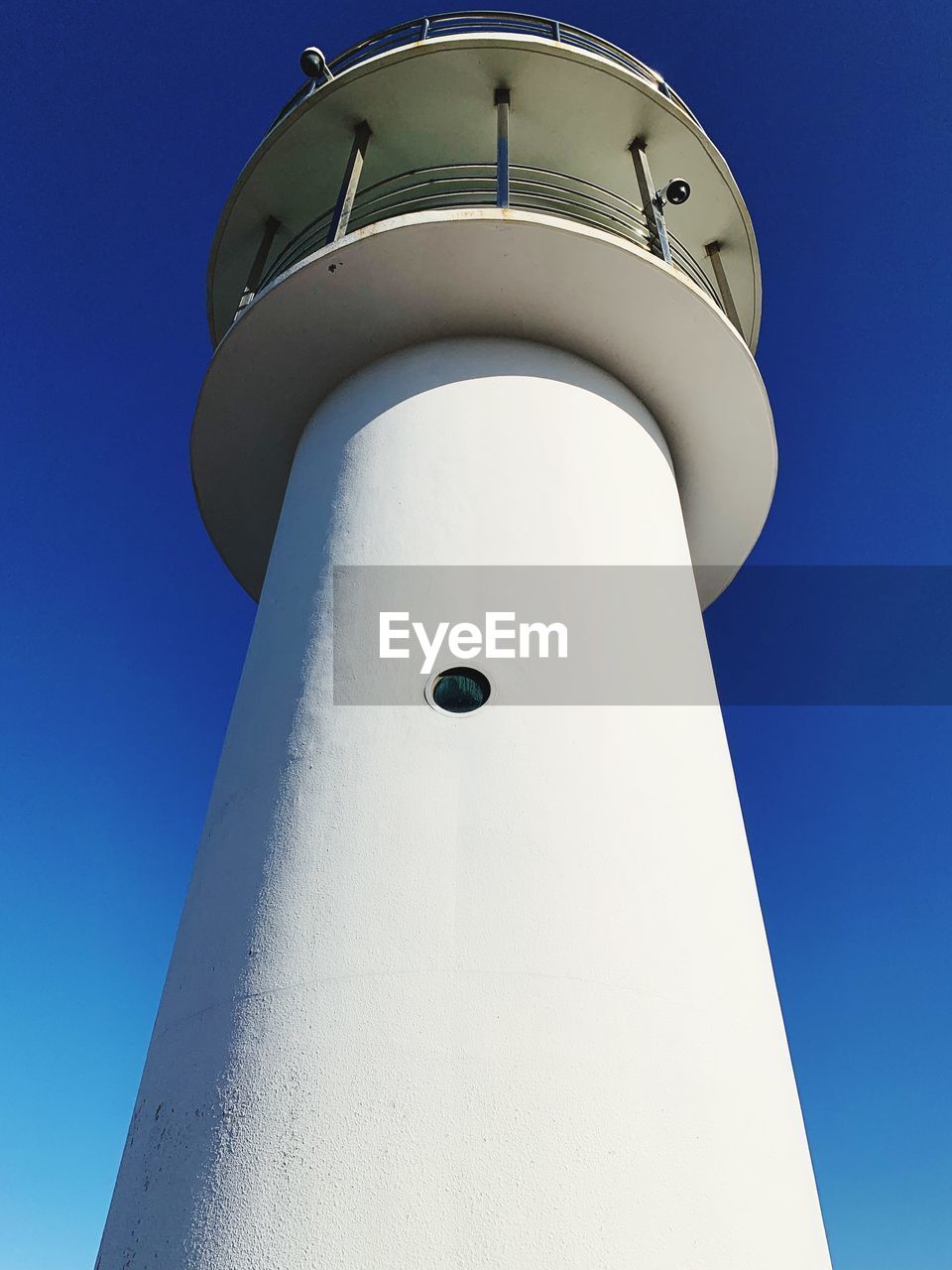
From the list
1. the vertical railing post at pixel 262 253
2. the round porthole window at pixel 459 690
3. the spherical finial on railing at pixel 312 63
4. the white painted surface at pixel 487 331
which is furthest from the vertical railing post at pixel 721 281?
the round porthole window at pixel 459 690

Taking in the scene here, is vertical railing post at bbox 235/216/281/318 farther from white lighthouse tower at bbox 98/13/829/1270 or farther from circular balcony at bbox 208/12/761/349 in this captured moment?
white lighthouse tower at bbox 98/13/829/1270

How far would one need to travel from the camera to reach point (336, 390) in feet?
22.5

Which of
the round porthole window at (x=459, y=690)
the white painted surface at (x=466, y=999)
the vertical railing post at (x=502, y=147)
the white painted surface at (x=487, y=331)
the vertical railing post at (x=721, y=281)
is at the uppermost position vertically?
the vertical railing post at (x=721, y=281)

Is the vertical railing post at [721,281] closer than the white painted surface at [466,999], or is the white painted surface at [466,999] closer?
the white painted surface at [466,999]

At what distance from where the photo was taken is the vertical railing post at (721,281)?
8578 mm

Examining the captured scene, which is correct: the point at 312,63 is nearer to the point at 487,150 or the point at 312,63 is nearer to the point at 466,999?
the point at 487,150

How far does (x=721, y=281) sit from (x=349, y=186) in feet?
12.8

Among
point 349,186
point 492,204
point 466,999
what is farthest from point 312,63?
point 466,999

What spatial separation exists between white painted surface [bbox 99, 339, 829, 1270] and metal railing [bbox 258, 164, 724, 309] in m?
3.85

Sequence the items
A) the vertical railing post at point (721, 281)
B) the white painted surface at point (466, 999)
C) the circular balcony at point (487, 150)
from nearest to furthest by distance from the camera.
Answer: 1. the white painted surface at point (466, 999)
2. the circular balcony at point (487, 150)
3. the vertical railing post at point (721, 281)

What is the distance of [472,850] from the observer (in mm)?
3877

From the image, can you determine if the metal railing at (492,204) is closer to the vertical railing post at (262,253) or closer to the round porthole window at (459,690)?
the vertical railing post at (262,253)

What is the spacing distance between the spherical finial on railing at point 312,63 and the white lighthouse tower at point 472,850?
0.93 feet

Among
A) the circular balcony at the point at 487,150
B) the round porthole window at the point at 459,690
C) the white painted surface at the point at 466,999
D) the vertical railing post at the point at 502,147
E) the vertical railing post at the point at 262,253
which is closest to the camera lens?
the white painted surface at the point at 466,999
